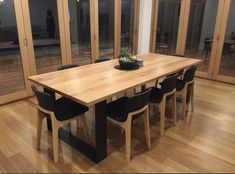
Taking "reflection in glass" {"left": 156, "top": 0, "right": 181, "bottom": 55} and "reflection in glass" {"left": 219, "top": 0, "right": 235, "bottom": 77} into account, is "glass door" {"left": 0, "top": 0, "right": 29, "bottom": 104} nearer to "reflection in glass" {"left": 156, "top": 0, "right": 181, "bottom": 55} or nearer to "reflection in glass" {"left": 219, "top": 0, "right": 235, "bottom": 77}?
"reflection in glass" {"left": 156, "top": 0, "right": 181, "bottom": 55}

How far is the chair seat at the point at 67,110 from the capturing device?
2.17m

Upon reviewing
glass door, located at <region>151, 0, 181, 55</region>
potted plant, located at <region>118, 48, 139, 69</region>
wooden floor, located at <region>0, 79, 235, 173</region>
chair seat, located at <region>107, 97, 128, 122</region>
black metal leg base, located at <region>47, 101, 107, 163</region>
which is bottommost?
wooden floor, located at <region>0, 79, 235, 173</region>

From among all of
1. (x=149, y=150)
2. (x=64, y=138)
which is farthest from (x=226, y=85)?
(x=64, y=138)

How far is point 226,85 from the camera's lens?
4.70m

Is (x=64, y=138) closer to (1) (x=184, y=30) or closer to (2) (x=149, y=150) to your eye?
(2) (x=149, y=150)

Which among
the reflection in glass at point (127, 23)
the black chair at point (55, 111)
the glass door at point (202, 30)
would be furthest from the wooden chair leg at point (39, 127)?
the glass door at point (202, 30)

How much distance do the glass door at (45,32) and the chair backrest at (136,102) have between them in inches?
106

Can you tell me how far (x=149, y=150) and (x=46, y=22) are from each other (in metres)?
3.34

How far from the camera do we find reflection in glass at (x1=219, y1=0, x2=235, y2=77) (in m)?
4.55

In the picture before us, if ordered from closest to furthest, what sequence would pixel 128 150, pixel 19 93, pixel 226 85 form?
pixel 128 150 < pixel 19 93 < pixel 226 85

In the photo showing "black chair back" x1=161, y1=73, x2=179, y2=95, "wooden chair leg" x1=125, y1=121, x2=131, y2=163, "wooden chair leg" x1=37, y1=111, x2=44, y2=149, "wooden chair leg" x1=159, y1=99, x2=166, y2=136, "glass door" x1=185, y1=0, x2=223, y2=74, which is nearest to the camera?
"wooden chair leg" x1=125, y1=121, x2=131, y2=163

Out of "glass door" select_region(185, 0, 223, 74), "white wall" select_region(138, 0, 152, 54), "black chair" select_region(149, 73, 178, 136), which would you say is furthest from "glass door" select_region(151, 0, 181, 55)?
"black chair" select_region(149, 73, 178, 136)

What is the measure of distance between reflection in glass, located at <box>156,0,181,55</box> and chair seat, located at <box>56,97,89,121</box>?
417cm

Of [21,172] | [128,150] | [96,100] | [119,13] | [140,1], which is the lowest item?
[21,172]
